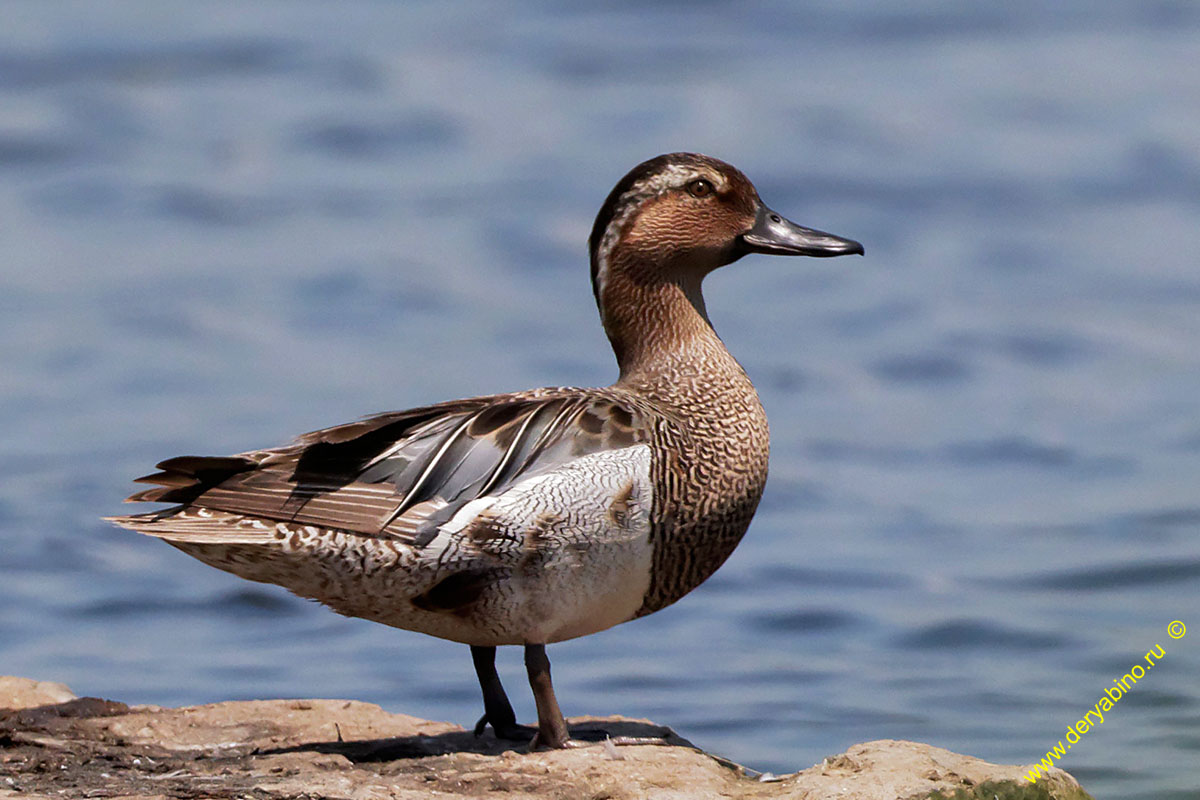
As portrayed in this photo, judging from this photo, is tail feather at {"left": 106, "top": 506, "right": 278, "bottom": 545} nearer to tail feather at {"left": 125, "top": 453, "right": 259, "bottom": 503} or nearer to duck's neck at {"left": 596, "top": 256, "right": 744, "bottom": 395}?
tail feather at {"left": 125, "top": 453, "right": 259, "bottom": 503}

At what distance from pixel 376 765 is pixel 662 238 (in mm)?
1983

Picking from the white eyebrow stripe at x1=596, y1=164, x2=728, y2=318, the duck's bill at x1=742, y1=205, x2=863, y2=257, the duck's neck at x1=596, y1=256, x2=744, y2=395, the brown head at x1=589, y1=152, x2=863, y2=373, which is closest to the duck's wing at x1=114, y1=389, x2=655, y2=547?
the duck's neck at x1=596, y1=256, x2=744, y2=395

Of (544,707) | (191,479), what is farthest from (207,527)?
(544,707)

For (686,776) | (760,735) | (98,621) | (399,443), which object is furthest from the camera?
(98,621)

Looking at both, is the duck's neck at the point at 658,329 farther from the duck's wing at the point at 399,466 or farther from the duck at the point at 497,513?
the duck's wing at the point at 399,466

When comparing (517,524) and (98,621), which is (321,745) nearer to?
(517,524)

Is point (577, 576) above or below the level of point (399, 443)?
below

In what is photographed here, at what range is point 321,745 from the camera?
5.89m

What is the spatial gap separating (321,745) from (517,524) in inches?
40.9


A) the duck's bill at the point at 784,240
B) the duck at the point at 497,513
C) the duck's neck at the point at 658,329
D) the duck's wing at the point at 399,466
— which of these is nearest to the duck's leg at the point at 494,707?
the duck at the point at 497,513

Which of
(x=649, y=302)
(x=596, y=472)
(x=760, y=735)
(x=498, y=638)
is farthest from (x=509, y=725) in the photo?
(x=760, y=735)

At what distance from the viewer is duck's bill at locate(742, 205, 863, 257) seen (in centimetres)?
650

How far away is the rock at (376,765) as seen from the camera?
508cm

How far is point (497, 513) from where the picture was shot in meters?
5.45
